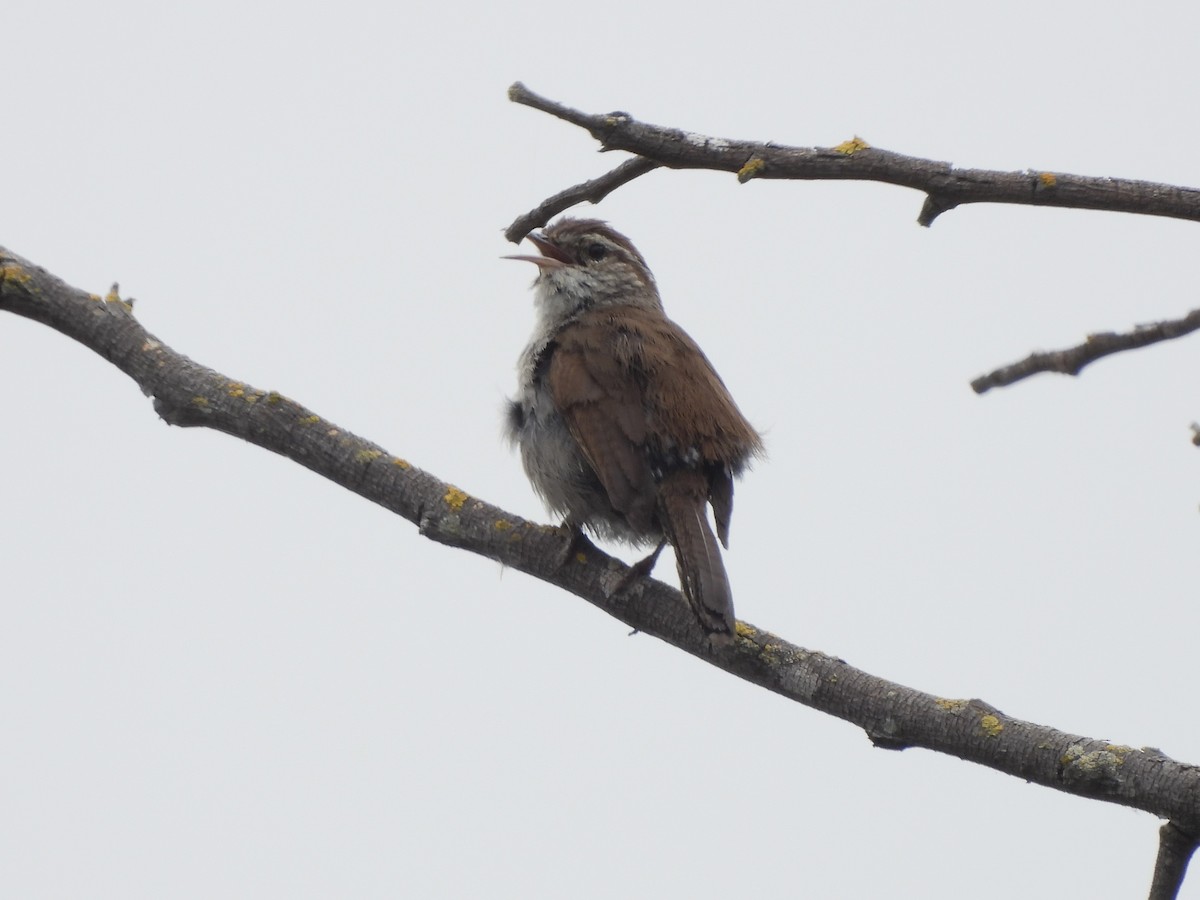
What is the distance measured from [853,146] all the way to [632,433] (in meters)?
1.72

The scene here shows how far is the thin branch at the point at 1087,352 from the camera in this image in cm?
248

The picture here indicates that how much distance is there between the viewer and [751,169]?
2.89 metres

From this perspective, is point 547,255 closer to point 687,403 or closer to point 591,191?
point 687,403

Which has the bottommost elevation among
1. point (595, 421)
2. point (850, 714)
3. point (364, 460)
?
point (850, 714)

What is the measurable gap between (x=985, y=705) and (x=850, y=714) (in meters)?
0.37

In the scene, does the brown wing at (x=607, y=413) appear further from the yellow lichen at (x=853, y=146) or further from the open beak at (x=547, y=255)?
the yellow lichen at (x=853, y=146)

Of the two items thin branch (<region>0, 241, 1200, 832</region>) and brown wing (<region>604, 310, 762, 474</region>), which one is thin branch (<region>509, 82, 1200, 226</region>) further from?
brown wing (<region>604, 310, 762, 474</region>)

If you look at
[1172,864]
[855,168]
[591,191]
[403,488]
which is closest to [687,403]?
[403,488]

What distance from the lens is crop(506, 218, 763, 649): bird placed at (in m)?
4.45

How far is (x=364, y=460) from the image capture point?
4.10m

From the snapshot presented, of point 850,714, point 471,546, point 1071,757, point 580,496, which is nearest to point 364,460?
point 471,546


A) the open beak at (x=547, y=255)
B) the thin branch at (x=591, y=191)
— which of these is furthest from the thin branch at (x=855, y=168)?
the open beak at (x=547, y=255)

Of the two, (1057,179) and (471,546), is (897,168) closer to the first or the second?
(1057,179)

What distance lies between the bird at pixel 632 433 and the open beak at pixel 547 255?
403mm
